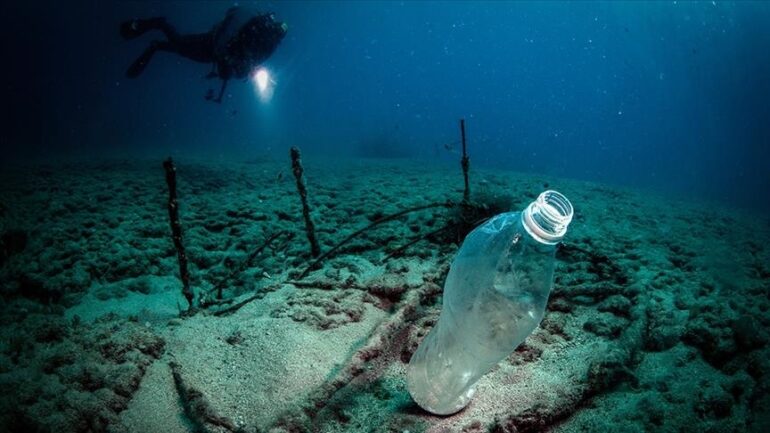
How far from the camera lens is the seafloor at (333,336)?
1.97 m

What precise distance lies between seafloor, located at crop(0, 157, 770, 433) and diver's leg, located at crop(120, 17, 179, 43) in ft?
29.5

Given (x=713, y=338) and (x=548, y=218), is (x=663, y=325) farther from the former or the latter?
(x=548, y=218)

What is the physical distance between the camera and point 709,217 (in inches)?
342

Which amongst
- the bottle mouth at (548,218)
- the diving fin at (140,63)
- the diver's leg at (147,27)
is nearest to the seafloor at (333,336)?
the bottle mouth at (548,218)

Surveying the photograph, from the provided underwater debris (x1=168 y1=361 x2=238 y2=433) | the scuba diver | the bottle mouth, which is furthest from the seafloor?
the scuba diver

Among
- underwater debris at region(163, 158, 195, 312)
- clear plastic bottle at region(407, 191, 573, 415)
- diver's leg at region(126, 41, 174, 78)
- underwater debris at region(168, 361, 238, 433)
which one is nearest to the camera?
clear plastic bottle at region(407, 191, 573, 415)

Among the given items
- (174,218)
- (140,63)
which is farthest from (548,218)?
(140,63)

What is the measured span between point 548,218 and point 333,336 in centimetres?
171

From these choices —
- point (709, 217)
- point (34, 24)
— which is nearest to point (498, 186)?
point (709, 217)

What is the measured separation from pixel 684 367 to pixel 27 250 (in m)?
6.21

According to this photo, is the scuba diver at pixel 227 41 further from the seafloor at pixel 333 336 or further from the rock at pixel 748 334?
the rock at pixel 748 334

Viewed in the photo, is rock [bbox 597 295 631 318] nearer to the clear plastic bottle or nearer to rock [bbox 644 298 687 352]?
rock [bbox 644 298 687 352]

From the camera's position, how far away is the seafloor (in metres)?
1.97

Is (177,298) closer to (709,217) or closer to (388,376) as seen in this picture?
(388,376)
